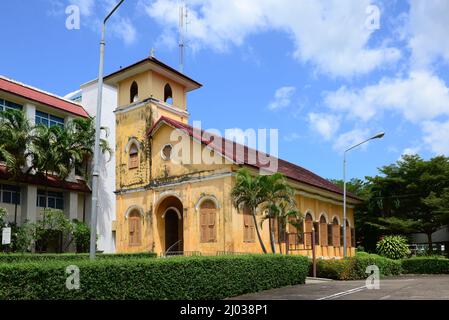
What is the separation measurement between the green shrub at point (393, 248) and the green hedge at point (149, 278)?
20.6 metres

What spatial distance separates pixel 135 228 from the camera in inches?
1176

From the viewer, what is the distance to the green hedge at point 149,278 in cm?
1121

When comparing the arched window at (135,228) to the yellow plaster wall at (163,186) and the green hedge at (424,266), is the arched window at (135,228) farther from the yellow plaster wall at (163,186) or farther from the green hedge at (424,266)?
the green hedge at (424,266)

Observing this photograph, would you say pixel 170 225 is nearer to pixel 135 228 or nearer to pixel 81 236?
pixel 135 228

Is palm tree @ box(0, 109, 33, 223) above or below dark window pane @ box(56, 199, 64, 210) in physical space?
above

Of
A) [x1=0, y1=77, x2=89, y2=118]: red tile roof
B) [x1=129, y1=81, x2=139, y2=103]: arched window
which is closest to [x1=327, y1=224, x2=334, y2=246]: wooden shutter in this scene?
[x1=129, y1=81, x2=139, y2=103]: arched window

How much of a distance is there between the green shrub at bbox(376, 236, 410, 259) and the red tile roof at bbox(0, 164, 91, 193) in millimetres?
22836

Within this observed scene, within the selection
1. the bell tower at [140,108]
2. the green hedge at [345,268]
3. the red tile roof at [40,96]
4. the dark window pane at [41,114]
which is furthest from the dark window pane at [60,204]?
the green hedge at [345,268]

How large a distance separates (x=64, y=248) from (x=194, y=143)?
48.4 ft

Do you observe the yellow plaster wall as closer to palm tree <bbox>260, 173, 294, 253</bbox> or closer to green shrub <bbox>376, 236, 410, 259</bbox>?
palm tree <bbox>260, 173, 294, 253</bbox>

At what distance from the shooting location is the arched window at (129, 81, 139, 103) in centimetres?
3121
